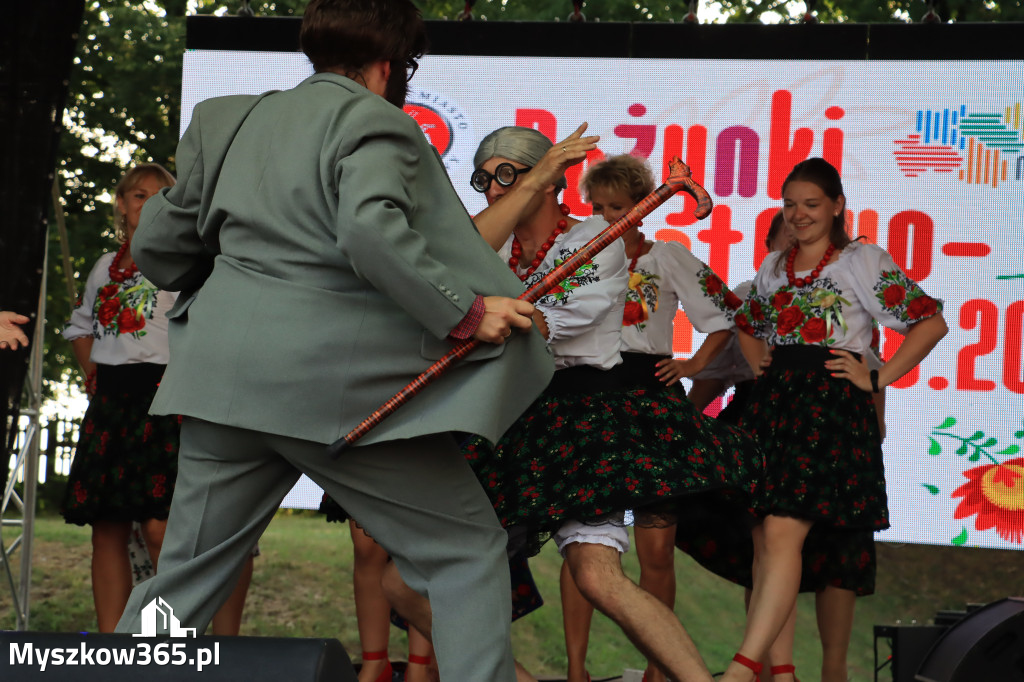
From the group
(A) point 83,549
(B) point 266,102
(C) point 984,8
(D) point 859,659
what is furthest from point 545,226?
(D) point 859,659

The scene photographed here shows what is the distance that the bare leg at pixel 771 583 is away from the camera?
10.5ft

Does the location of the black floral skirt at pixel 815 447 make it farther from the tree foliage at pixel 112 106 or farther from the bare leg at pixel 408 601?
the tree foliage at pixel 112 106

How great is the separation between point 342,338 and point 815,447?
1.98m

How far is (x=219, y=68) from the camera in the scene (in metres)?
5.37

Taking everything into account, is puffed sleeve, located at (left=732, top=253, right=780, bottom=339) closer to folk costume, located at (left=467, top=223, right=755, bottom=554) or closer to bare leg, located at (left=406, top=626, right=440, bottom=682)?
folk costume, located at (left=467, top=223, right=755, bottom=554)

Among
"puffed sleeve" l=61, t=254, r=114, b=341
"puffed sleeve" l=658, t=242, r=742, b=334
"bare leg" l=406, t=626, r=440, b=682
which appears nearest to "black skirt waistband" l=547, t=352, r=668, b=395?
"bare leg" l=406, t=626, r=440, b=682

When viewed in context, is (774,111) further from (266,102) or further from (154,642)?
(154,642)

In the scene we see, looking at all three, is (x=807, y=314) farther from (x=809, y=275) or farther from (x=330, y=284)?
(x=330, y=284)

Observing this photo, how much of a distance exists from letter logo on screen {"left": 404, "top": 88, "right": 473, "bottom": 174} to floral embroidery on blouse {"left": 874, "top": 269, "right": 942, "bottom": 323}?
87.9 inches

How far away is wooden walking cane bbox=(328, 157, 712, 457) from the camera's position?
2.04 meters

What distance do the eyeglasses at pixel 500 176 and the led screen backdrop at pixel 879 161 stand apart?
2392 mm

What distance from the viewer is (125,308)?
3.82 metres

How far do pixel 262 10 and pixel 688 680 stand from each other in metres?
9.25

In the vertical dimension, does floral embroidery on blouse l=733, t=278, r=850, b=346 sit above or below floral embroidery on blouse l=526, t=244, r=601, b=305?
above
